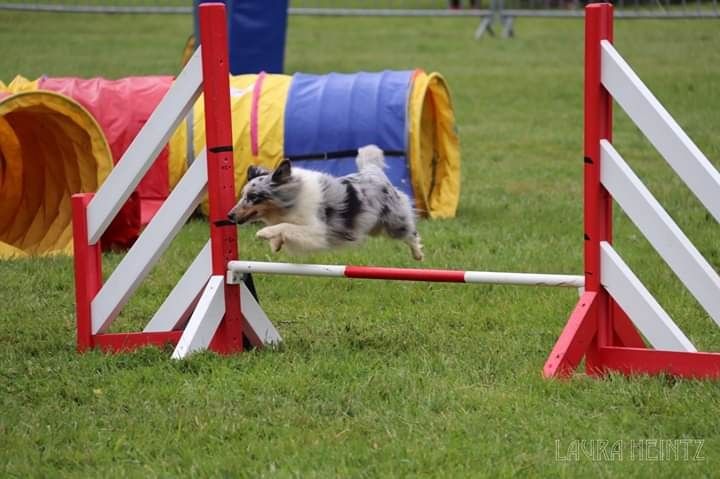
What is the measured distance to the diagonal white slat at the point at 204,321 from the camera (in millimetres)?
4578

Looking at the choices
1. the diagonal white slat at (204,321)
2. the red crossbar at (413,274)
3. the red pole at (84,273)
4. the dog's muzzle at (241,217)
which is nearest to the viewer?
the red crossbar at (413,274)

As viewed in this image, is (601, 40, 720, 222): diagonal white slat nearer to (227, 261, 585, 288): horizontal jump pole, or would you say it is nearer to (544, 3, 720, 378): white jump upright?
(544, 3, 720, 378): white jump upright

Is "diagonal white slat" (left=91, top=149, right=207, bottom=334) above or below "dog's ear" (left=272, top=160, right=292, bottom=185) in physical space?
below

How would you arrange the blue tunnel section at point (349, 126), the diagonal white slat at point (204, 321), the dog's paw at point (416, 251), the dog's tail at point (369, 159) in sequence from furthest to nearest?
the blue tunnel section at point (349, 126) < the dog's paw at point (416, 251) < the dog's tail at point (369, 159) < the diagonal white slat at point (204, 321)

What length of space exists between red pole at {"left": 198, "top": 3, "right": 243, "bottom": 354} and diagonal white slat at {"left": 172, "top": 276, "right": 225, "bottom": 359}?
0.05 metres

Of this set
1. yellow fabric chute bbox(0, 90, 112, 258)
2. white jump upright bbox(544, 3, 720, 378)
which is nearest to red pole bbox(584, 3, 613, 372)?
white jump upright bbox(544, 3, 720, 378)

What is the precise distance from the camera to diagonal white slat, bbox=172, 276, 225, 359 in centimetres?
458

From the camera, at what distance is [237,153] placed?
769 centimetres

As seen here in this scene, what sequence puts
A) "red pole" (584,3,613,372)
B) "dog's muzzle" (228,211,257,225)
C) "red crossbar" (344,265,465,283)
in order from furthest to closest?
"dog's muzzle" (228,211,257,225), "red crossbar" (344,265,465,283), "red pole" (584,3,613,372)

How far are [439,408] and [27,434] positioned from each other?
1.35m

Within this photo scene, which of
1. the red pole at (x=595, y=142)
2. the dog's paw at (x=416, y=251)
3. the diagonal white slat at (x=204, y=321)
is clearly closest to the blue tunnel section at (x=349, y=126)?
the dog's paw at (x=416, y=251)

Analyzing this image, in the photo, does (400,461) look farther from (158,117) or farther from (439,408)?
(158,117)

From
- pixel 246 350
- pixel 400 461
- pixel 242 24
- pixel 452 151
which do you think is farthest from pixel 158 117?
pixel 242 24

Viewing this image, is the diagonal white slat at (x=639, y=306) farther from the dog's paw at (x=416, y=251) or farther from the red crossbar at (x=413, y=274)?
the dog's paw at (x=416, y=251)
